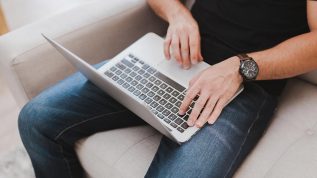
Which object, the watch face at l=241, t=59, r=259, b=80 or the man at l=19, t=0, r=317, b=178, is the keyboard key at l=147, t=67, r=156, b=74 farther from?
the watch face at l=241, t=59, r=259, b=80

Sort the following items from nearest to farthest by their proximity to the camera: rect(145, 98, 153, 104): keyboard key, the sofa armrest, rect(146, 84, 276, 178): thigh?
rect(146, 84, 276, 178): thigh < rect(145, 98, 153, 104): keyboard key < the sofa armrest

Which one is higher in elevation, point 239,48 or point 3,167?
point 239,48

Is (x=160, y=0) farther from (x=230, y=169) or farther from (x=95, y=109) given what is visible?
(x=230, y=169)

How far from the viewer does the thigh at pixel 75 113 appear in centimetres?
93

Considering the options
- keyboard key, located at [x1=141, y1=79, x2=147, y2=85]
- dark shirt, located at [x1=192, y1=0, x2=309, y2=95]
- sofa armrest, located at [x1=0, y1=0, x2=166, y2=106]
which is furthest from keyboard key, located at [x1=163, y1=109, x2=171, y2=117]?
sofa armrest, located at [x1=0, y1=0, x2=166, y2=106]

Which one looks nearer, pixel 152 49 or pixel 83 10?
pixel 152 49

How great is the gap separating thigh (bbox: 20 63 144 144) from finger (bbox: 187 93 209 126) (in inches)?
7.8

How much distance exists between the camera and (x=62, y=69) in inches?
42.7

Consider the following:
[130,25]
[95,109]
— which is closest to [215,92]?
[95,109]

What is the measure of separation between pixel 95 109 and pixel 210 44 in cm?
37

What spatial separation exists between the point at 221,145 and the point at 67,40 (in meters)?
0.55

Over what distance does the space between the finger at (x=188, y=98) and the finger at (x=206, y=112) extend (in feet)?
0.12

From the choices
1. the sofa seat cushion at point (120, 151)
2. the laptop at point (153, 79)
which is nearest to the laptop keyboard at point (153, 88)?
the laptop at point (153, 79)

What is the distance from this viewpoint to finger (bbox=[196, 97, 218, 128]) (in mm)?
821
